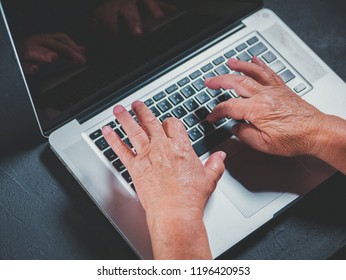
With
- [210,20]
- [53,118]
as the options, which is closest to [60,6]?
[53,118]

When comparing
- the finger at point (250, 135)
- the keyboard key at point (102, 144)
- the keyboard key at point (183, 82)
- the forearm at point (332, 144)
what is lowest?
the forearm at point (332, 144)

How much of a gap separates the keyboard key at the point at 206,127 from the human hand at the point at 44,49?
0.83 ft

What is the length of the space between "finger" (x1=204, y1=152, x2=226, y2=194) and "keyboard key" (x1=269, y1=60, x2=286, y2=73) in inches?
9.1

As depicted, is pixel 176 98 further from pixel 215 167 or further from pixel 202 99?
pixel 215 167

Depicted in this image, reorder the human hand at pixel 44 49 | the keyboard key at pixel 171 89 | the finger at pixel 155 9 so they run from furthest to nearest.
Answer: the keyboard key at pixel 171 89 → the finger at pixel 155 9 → the human hand at pixel 44 49

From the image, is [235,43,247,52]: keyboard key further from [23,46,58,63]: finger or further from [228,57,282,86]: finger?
[23,46,58,63]: finger

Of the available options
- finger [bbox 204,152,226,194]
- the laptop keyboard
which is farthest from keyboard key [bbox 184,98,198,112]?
finger [bbox 204,152,226,194]

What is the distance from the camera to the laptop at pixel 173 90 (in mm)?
815

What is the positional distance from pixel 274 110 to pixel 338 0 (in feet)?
1.34

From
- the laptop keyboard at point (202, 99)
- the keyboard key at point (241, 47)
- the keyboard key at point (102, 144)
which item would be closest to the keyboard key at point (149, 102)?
the laptop keyboard at point (202, 99)

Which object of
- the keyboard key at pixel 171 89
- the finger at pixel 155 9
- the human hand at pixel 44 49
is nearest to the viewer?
the human hand at pixel 44 49

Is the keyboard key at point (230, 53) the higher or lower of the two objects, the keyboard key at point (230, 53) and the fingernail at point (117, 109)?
the lower

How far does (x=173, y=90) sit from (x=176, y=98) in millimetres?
18

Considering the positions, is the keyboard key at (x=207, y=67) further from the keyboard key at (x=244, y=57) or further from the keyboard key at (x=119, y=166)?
the keyboard key at (x=119, y=166)
